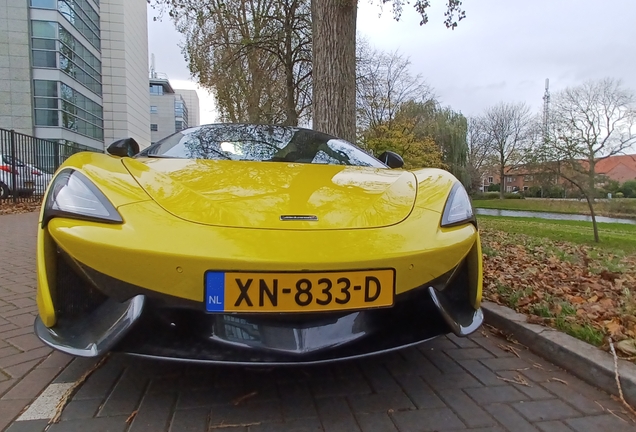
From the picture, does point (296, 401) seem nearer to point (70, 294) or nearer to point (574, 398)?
point (70, 294)

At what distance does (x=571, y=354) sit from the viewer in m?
1.89

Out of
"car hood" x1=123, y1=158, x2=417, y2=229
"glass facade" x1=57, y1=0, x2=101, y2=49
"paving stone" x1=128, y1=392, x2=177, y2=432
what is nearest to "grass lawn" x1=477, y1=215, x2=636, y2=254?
"car hood" x1=123, y1=158, x2=417, y2=229

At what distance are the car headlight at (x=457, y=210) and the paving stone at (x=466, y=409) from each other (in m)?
0.65

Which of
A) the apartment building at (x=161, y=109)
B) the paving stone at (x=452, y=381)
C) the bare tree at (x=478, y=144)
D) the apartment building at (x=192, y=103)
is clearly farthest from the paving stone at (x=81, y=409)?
the apartment building at (x=192, y=103)

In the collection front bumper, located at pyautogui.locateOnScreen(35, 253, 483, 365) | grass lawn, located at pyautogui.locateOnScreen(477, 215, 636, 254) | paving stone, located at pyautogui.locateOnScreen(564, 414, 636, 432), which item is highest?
front bumper, located at pyautogui.locateOnScreen(35, 253, 483, 365)

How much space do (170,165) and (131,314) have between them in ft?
2.72

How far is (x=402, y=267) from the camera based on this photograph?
1.47m

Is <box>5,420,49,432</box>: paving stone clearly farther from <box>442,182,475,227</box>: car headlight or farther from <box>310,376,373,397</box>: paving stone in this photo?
<box>442,182,475,227</box>: car headlight

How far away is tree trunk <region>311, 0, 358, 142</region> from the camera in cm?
503

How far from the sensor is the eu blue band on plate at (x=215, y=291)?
4.43ft

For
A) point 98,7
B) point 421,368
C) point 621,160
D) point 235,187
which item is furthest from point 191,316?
point 621,160

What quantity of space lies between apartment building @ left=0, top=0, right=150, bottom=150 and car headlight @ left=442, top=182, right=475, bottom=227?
29.8 meters

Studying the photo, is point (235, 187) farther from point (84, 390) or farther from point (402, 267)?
point (84, 390)

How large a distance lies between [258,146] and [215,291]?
144 cm
